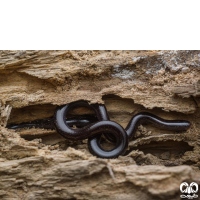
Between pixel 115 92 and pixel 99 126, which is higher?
pixel 115 92

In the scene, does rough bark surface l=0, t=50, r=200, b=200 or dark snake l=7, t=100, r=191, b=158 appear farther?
rough bark surface l=0, t=50, r=200, b=200

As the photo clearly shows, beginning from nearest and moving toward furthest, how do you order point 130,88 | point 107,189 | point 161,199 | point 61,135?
point 161,199 → point 107,189 → point 61,135 → point 130,88

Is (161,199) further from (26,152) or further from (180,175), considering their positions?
(26,152)

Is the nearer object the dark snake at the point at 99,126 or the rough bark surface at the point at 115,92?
the dark snake at the point at 99,126

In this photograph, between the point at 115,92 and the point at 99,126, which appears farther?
the point at 115,92

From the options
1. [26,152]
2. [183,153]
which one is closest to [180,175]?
[183,153]

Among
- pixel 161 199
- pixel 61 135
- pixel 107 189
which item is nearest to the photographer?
pixel 161 199

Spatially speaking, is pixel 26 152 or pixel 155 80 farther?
pixel 155 80

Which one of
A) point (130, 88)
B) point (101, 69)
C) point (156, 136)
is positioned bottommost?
point (156, 136)
